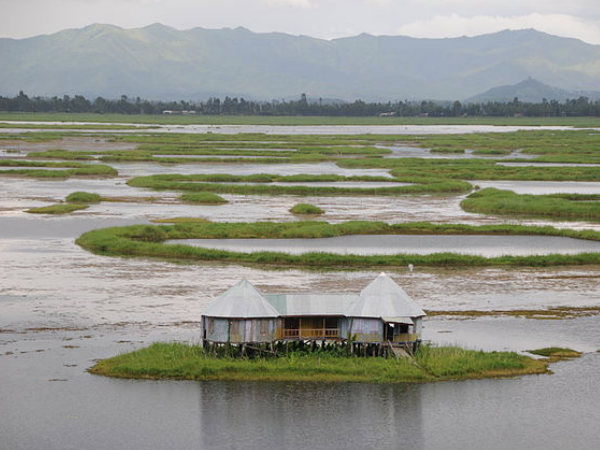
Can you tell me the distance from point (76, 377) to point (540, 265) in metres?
24.2

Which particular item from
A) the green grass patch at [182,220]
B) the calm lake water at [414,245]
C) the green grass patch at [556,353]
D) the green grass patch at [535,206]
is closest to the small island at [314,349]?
the green grass patch at [556,353]

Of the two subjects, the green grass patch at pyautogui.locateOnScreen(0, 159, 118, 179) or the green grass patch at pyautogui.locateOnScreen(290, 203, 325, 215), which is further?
the green grass patch at pyautogui.locateOnScreen(0, 159, 118, 179)

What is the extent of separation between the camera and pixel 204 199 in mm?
65938

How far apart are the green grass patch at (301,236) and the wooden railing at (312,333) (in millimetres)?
13849

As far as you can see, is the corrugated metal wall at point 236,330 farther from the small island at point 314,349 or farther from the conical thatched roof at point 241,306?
the conical thatched roof at point 241,306

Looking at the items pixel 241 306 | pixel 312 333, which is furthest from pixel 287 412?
pixel 312 333

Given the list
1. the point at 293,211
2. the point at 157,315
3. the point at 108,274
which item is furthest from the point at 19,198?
the point at 157,315

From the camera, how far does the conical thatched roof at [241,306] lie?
27.8 m

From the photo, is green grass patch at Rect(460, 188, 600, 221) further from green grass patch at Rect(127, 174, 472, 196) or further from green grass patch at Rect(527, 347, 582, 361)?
green grass patch at Rect(527, 347, 582, 361)

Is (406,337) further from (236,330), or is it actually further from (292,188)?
(292,188)

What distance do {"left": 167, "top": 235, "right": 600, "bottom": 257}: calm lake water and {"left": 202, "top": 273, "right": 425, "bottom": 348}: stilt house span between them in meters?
16.7

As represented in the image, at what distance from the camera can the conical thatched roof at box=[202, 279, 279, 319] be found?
27.8 metres

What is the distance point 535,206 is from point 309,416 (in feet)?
130

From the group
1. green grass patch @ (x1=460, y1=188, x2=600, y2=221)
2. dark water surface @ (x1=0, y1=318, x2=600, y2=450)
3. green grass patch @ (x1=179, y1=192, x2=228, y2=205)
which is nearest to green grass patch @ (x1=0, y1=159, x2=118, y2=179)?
green grass patch @ (x1=179, y1=192, x2=228, y2=205)
